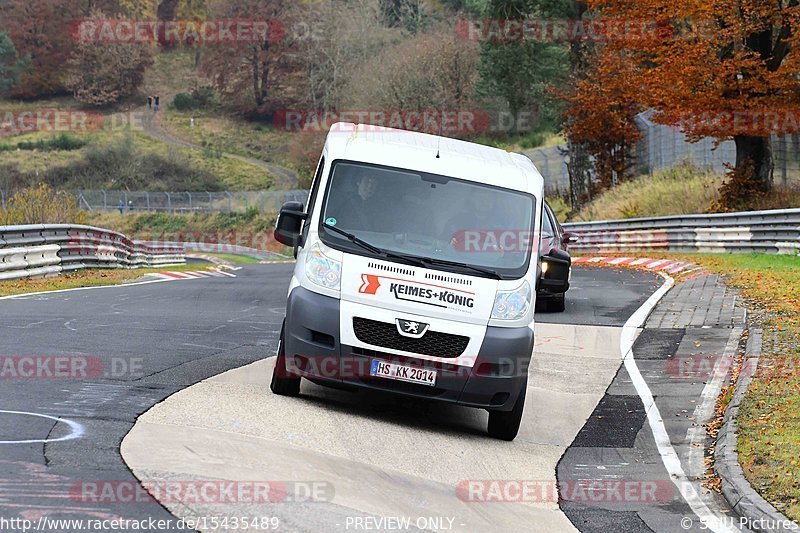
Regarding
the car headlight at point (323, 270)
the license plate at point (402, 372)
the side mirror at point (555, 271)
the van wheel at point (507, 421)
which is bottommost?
the side mirror at point (555, 271)

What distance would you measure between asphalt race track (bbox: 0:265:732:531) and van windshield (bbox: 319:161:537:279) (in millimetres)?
1407

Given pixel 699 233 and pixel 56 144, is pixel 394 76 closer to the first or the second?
pixel 56 144

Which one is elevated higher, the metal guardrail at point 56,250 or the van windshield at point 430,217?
the van windshield at point 430,217

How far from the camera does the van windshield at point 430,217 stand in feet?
30.4

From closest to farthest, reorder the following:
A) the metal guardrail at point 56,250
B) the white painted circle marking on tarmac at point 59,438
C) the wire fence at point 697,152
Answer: the white painted circle marking on tarmac at point 59,438, the metal guardrail at point 56,250, the wire fence at point 697,152

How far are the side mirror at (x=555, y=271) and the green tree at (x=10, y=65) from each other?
10014 centimetres

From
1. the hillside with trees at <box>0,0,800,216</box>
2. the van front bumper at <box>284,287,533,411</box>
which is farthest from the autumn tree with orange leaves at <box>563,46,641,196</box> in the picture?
the van front bumper at <box>284,287,533,411</box>

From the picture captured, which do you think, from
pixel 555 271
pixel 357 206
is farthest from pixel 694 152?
pixel 357 206

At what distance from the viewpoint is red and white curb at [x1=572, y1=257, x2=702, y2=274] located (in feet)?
84.0

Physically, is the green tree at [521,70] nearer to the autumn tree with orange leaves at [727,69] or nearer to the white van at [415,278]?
the autumn tree with orange leaves at [727,69]

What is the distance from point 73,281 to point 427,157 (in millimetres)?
14730

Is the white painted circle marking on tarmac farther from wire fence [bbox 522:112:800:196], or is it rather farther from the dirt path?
the dirt path

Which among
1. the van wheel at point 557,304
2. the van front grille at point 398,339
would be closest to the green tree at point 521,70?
the van wheel at point 557,304

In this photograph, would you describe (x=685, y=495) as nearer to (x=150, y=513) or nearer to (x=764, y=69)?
(x=150, y=513)
